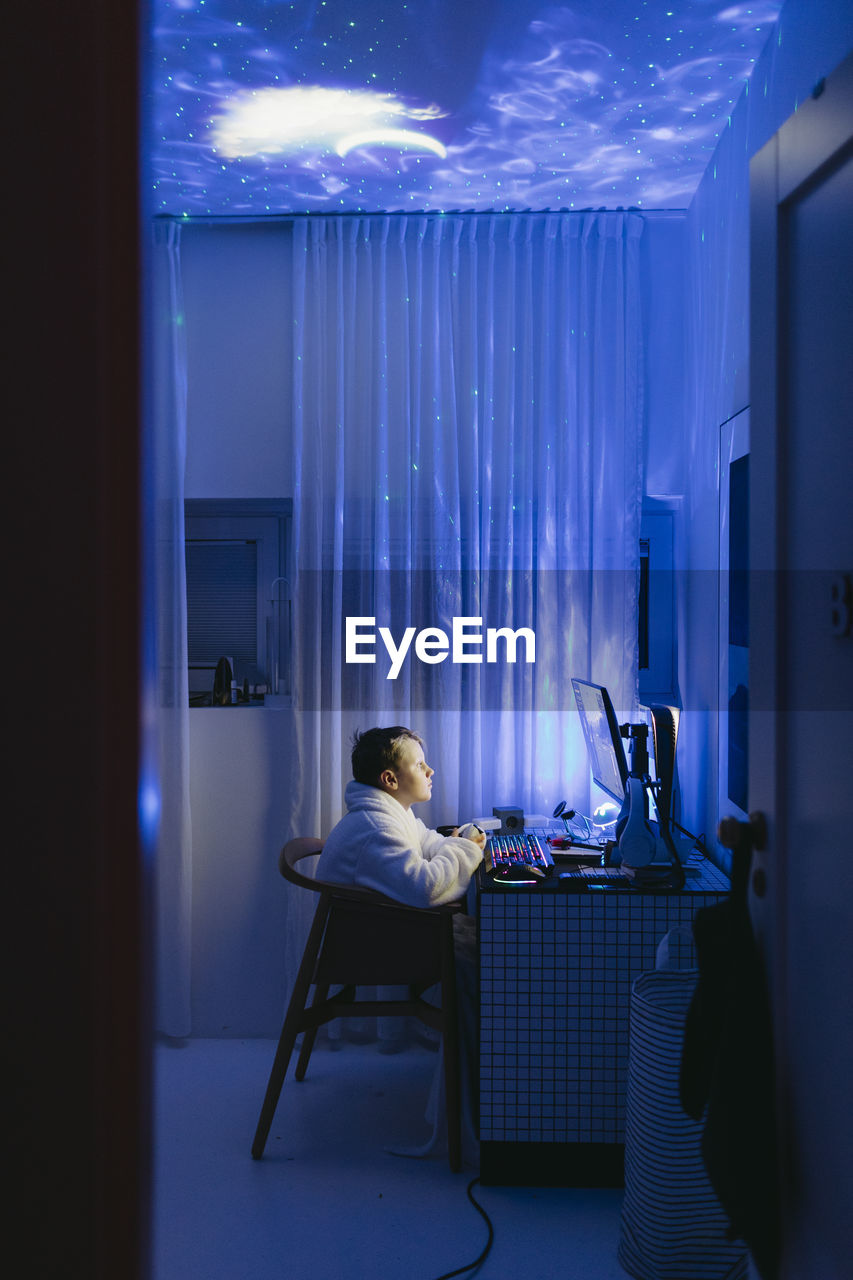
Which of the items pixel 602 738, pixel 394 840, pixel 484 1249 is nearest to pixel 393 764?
pixel 394 840

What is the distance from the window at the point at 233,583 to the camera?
11.8 ft

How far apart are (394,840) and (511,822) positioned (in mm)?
578

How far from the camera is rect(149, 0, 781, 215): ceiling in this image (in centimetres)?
221

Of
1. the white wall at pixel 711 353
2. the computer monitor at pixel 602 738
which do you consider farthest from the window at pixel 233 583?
the white wall at pixel 711 353

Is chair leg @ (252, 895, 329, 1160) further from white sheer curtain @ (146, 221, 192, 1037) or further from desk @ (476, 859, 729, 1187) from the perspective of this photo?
white sheer curtain @ (146, 221, 192, 1037)

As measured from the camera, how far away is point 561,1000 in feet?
8.02

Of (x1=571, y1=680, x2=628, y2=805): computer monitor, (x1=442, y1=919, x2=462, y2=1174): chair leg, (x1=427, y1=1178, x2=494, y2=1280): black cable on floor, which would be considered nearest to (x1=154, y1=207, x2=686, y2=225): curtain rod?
(x1=571, y1=680, x2=628, y2=805): computer monitor

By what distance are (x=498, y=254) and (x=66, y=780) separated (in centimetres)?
311

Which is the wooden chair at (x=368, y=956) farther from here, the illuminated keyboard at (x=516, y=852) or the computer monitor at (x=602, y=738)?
the computer monitor at (x=602, y=738)

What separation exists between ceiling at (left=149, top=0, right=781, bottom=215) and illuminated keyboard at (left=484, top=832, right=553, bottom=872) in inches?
80.4

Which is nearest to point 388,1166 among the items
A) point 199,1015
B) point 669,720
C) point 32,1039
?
point 199,1015

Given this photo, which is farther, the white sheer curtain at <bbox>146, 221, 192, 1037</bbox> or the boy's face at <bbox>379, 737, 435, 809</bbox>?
the white sheer curtain at <bbox>146, 221, 192, 1037</bbox>

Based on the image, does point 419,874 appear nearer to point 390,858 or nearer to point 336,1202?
point 390,858

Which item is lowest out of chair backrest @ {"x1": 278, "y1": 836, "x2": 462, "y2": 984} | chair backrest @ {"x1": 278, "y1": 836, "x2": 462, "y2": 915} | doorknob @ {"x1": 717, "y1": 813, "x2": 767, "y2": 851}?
chair backrest @ {"x1": 278, "y1": 836, "x2": 462, "y2": 984}
